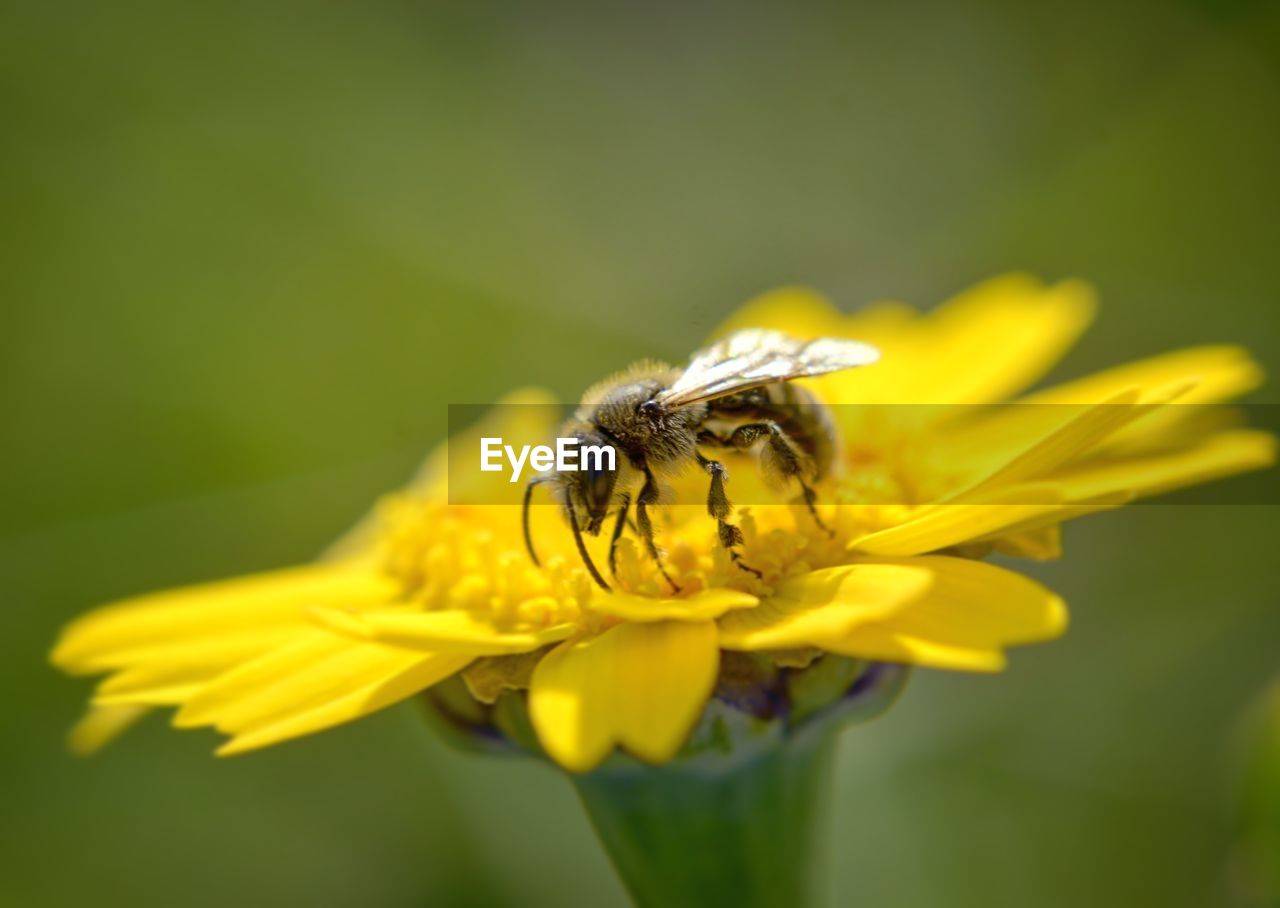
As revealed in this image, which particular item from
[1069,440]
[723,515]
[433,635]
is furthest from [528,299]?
[433,635]

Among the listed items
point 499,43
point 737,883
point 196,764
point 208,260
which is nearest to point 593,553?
point 737,883

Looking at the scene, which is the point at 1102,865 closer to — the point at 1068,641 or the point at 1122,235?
the point at 1068,641

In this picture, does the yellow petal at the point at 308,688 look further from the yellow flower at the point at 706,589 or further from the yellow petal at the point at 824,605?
the yellow petal at the point at 824,605

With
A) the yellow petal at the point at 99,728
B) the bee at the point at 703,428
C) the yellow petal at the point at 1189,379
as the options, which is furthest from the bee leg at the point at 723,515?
the yellow petal at the point at 99,728

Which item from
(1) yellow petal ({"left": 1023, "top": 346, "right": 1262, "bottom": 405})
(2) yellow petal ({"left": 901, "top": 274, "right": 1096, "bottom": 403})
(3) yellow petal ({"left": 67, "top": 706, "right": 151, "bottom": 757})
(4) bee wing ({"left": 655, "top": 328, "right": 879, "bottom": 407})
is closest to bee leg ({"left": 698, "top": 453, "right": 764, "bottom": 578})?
(4) bee wing ({"left": 655, "top": 328, "right": 879, "bottom": 407})

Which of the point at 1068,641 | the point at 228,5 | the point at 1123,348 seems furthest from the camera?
the point at 228,5
